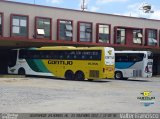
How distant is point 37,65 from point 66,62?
3.53 meters

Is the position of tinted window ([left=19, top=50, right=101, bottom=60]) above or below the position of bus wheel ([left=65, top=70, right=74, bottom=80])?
above

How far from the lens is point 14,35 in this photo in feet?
140

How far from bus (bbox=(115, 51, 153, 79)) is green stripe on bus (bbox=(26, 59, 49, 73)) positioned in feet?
24.6

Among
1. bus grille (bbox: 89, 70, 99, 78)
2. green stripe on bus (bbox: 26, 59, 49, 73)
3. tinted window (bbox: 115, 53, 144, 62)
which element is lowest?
bus grille (bbox: 89, 70, 99, 78)

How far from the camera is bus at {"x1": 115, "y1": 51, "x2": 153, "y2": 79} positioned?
38.7m

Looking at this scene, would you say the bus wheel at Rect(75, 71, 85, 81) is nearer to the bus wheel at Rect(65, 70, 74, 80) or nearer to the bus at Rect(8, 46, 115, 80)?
the bus at Rect(8, 46, 115, 80)

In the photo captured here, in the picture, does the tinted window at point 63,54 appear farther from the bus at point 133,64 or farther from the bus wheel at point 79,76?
the bus at point 133,64

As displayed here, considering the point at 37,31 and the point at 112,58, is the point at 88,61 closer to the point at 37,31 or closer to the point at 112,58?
the point at 112,58

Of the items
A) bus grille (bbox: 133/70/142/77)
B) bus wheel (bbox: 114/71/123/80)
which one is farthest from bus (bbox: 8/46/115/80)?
bus wheel (bbox: 114/71/123/80)

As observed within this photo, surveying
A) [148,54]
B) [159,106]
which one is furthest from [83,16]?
[159,106]

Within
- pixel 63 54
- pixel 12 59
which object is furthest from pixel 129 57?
pixel 12 59

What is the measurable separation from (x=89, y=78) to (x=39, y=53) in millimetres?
5920

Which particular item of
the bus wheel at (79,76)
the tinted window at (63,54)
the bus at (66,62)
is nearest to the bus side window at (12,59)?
the bus at (66,62)

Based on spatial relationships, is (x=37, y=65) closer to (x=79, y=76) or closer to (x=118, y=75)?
(x=79, y=76)
